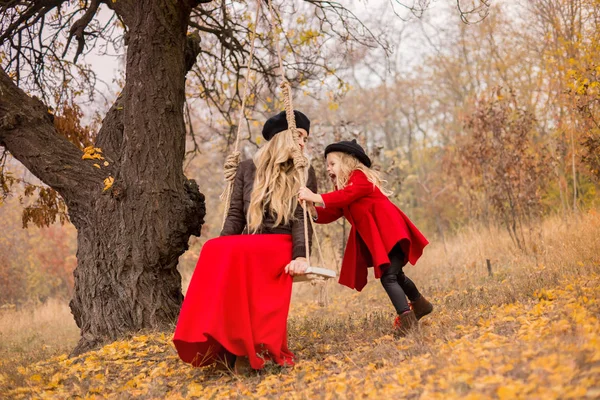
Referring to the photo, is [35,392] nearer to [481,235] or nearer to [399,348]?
[399,348]

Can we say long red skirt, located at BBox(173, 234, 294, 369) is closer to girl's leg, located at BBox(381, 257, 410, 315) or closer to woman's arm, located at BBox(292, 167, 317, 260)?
woman's arm, located at BBox(292, 167, 317, 260)

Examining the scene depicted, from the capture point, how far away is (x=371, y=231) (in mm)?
4395

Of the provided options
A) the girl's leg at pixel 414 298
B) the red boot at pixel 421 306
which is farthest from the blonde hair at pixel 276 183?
the red boot at pixel 421 306

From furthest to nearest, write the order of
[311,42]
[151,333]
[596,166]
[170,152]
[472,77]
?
[472,77], [311,42], [596,166], [170,152], [151,333]

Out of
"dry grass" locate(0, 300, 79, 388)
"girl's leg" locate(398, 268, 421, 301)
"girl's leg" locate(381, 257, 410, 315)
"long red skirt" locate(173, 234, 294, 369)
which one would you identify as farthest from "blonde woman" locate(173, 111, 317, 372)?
"dry grass" locate(0, 300, 79, 388)

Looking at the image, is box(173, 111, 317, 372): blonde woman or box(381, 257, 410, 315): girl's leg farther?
box(381, 257, 410, 315): girl's leg

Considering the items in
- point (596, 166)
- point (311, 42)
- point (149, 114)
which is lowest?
point (596, 166)

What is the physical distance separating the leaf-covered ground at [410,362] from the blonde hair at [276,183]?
3.51 ft

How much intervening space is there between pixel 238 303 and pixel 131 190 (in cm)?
201

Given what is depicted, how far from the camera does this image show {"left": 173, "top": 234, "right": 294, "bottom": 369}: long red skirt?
3.68 m

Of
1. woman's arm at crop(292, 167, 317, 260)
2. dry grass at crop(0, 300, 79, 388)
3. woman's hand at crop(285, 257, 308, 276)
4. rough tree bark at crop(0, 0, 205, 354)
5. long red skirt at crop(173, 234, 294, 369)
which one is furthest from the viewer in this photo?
dry grass at crop(0, 300, 79, 388)

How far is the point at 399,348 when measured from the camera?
3.88m

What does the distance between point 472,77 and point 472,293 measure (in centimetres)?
1327

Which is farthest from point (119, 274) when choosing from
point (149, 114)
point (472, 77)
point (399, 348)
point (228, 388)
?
point (472, 77)
